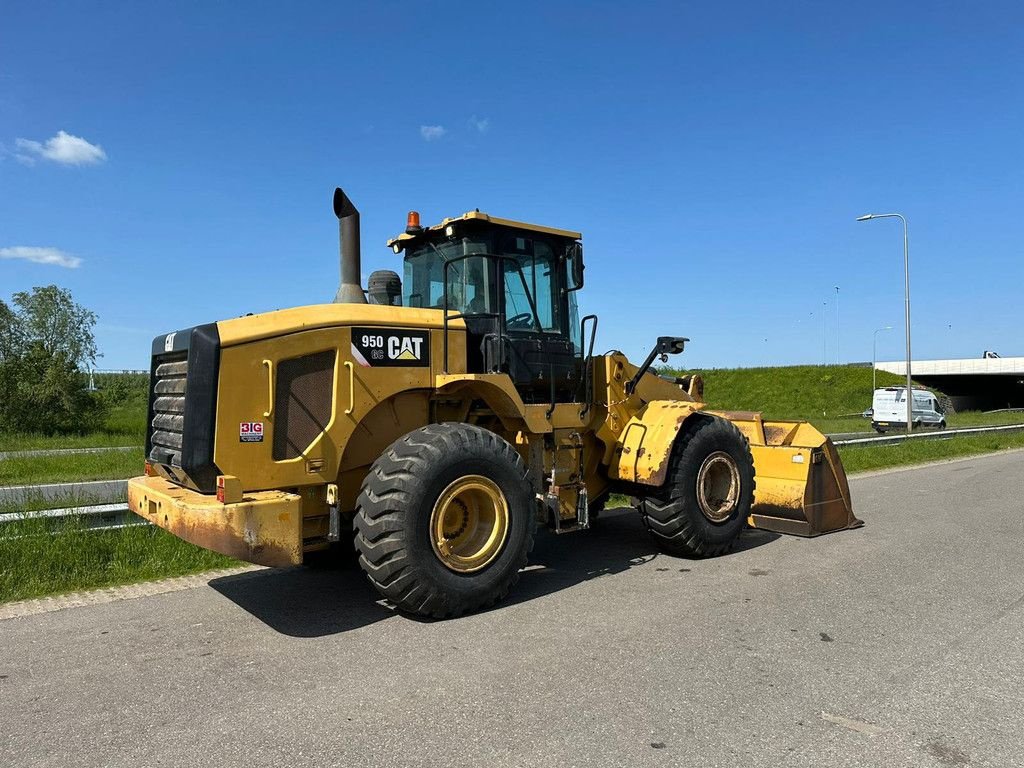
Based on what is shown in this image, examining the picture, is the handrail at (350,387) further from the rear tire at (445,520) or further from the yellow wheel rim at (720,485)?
the yellow wheel rim at (720,485)

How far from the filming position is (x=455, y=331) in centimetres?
561

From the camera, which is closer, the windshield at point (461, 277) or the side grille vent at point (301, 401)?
the side grille vent at point (301, 401)

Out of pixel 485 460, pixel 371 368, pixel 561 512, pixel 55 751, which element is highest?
pixel 371 368

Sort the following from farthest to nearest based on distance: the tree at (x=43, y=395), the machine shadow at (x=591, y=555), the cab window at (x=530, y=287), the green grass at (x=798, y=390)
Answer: the green grass at (x=798, y=390) < the tree at (x=43, y=395) < the cab window at (x=530, y=287) < the machine shadow at (x=591, y=555)

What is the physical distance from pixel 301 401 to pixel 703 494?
3667mm

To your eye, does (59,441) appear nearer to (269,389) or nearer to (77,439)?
(77,439)

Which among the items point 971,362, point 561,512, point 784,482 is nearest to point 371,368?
point 561,512

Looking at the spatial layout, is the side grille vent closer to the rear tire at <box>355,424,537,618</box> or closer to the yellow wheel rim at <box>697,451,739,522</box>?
the rear tire at <box>355,424,537,618</box>

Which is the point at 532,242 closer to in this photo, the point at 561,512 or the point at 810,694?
the point at 561,512

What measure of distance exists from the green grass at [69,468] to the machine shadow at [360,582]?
901cm

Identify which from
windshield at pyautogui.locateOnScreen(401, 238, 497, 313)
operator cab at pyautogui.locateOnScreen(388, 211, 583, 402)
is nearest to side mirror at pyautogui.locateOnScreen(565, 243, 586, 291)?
operator cab at pyautogui.locateOnScreen(388, 211, 583, 402)

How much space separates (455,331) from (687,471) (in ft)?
8.01

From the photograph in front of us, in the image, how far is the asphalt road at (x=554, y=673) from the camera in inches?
124

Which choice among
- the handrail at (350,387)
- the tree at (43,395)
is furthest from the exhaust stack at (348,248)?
the tree at (43,395)
